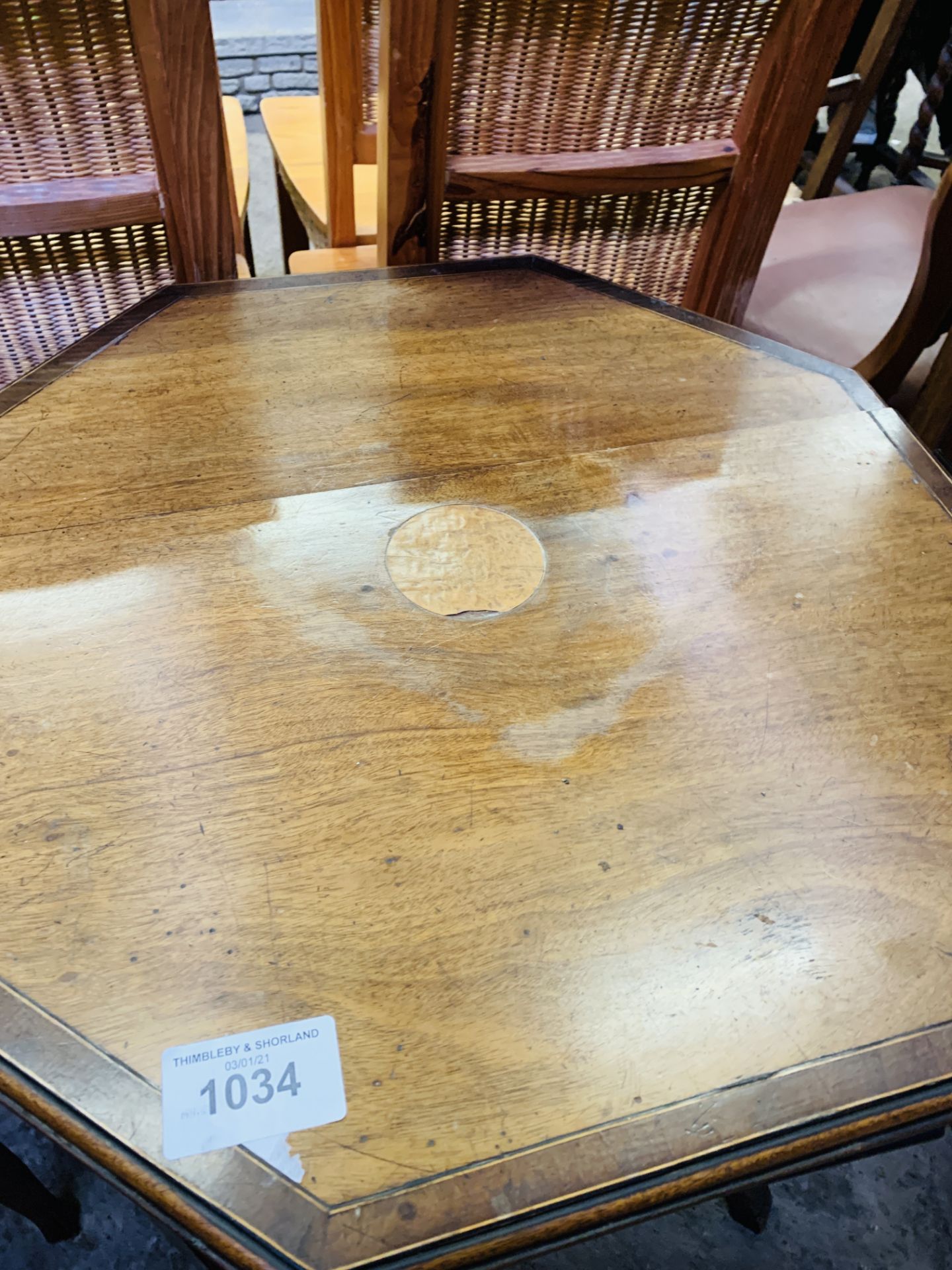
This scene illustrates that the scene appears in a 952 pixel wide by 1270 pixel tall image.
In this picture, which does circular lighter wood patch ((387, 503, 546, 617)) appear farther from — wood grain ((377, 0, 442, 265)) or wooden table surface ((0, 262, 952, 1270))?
wood grain ((377, 0, 442, 265))

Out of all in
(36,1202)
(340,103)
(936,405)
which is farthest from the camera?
(340,103)

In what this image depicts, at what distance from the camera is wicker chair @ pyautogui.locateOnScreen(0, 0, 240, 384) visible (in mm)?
1166

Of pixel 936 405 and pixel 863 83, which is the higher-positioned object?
pixel 863 83

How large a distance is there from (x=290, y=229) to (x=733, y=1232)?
8.96ft

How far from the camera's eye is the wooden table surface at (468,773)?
63 cm

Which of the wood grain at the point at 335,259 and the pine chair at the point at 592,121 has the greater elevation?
the pine chair at the point at 592,121

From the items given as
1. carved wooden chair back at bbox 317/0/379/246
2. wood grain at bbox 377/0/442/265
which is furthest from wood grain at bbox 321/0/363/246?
wood grain at bbox 377/0/442/265

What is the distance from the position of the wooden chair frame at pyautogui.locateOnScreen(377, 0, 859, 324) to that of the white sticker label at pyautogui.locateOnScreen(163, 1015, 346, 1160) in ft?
4.13

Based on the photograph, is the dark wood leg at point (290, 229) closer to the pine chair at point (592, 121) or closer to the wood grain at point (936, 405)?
the pine chair at point (592, 121)

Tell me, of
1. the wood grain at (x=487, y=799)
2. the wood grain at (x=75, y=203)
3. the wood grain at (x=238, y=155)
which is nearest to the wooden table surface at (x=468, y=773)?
the wood grain at (x=487, y=799)

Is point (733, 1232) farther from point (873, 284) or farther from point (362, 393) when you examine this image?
point (873, 284)

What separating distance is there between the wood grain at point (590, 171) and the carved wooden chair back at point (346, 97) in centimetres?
64

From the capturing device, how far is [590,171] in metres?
1.48

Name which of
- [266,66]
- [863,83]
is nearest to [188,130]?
[863,83]
